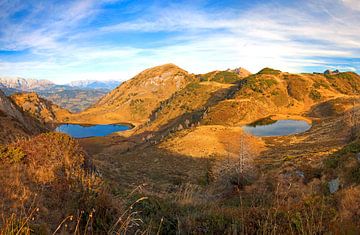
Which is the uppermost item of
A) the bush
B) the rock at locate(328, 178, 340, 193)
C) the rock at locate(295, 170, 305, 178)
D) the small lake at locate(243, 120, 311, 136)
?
the bush

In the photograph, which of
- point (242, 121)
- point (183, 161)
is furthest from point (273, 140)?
point (242, 121)

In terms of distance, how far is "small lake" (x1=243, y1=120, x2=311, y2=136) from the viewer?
9281 cm

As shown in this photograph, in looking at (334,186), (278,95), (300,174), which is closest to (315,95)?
(278,95)

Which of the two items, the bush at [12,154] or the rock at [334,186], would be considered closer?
the bush at [12,154]

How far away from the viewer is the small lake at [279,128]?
92812mm

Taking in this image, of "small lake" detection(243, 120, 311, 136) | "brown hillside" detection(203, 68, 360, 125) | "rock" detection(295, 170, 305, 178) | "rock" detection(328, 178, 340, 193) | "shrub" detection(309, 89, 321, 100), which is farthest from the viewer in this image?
"shrub" detection(309, 89, 321, 100)

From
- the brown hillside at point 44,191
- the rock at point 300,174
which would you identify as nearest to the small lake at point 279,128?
the rock at point 300,174

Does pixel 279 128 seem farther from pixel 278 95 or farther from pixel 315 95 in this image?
pixel 315 95

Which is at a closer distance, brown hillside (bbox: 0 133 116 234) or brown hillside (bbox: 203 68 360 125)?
brown hillside (bbox: 0 133 116 234)

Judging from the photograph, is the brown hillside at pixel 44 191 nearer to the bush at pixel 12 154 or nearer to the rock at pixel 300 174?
the bush at pixel 12 154

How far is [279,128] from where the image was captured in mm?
100875

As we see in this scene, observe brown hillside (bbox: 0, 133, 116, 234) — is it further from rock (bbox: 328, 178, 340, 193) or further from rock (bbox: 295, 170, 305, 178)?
rock (bbox: 295, 170, 305, 178)

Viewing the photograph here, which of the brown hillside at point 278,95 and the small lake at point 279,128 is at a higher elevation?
the brown hillside at point 278,95

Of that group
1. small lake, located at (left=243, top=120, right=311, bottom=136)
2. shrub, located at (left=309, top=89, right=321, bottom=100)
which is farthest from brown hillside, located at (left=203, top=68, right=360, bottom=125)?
small lake, located at (left=243, top=120, right=311, bottom=136)
